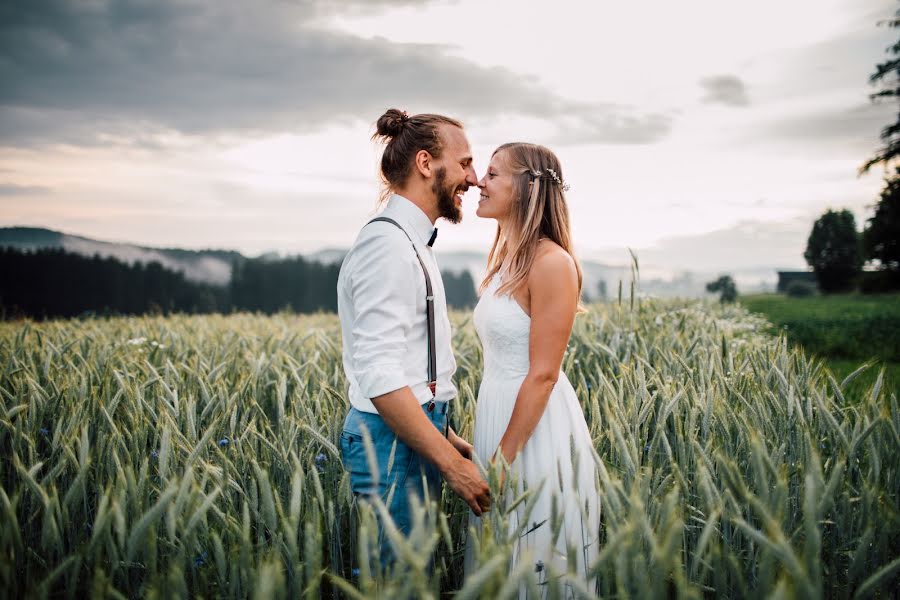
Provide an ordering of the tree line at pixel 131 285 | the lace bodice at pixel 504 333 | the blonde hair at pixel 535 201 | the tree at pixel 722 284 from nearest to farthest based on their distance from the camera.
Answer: the lace bodice at pixel 504 333 < the blonde hair at pixel 535 201 < the tree line at pixel 131 285 < the tree at pixel 722 284

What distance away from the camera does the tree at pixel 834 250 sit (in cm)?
5384

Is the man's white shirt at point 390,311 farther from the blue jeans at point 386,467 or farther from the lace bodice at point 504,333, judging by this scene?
the lace bodice at point 504,333

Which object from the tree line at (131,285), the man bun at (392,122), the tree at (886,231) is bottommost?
the tree line at (131,285)

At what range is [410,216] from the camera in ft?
6.04

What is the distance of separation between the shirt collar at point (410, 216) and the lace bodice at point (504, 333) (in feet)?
1.46

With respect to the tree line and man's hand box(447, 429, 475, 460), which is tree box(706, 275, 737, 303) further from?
man's hand box(447, 429, 475, 460)

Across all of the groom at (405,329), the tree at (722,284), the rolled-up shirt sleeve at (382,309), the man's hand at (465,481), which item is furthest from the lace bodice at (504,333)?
the tree at (722,284)

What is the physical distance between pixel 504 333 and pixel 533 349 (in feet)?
0.69

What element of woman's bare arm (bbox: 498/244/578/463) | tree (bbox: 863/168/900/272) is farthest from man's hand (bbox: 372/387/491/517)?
tree (bbox: 863/168/900/272)

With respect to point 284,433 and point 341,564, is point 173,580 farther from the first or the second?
point 284,433

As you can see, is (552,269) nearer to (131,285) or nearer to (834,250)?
(131,285)

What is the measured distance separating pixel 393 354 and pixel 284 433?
803 mm

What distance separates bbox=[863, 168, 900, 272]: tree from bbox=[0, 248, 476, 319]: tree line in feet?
65.7

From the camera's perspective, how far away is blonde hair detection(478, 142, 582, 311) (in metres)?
2.21
